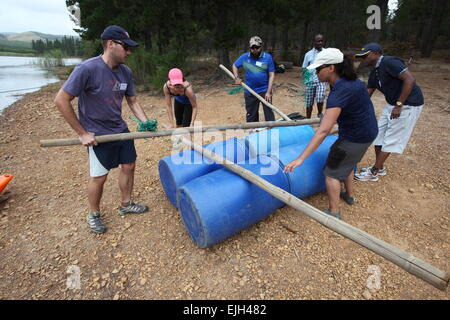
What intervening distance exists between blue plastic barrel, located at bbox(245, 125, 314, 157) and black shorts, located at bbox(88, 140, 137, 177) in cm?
136

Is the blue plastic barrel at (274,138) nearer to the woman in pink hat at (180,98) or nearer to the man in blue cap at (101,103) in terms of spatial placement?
the woman in pink hat at (180,98)

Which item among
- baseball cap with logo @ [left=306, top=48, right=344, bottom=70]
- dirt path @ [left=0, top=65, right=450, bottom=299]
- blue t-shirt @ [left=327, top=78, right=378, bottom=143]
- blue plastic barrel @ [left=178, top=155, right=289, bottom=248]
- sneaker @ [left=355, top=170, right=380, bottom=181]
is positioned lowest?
dirt path @ [left=0, top=65, right=450, bottom=299]

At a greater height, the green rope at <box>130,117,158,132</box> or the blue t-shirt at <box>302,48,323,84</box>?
the blue t-shirt at <box>302,48,323,84</box>

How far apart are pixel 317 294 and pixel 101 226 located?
7.41 feet

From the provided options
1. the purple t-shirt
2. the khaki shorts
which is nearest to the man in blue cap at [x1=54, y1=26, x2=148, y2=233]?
the purple t-shirt

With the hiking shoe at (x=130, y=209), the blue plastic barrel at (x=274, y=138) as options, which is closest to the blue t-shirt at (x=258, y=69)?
the blue plastic barrel at (x=274, y=138)

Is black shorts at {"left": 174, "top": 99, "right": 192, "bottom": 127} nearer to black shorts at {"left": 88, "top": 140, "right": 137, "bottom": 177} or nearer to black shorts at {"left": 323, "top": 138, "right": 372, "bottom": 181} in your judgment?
black shorts at {"left": 88, "top": 140, "right": 137, "bottom": 177}

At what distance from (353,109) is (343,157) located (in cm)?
49

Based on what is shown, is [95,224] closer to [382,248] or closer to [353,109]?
[382,248]

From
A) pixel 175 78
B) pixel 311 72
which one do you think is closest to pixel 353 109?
pixel 175 78

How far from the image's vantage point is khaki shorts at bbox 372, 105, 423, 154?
323 cm

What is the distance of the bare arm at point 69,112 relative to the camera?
2145 millimetres

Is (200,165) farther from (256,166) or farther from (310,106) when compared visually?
(310,106)

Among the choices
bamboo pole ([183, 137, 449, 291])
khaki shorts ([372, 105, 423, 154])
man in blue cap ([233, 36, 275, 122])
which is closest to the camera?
bamboo pole ([183, 137, 449, 291])
